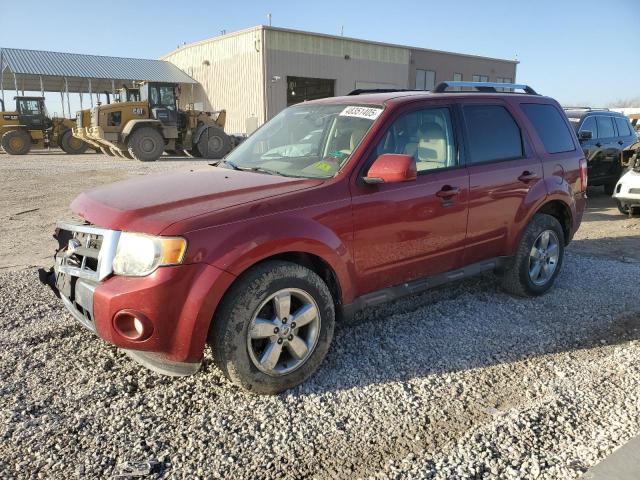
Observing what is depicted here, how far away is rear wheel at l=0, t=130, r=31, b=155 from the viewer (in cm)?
2242

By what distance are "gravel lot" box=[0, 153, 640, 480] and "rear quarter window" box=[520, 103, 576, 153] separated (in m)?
1.51

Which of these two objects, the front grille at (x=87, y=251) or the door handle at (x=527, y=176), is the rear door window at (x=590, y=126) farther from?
the front grille at (x=87, y=251)

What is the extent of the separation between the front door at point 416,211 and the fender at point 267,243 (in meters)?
0.18

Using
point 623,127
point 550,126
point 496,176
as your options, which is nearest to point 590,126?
point 623,127

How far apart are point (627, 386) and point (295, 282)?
2179mm

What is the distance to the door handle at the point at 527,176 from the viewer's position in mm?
4352

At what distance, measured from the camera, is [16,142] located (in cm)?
2267

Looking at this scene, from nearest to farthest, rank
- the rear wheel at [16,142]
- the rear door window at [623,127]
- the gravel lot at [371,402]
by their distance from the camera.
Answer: the gravel lot at [371,402] → the rear door window at [623,127] → the rear wheel at [16,142]

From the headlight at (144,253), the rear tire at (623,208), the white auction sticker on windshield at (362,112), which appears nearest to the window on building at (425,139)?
the white auction sticker on windshield at (362,112)

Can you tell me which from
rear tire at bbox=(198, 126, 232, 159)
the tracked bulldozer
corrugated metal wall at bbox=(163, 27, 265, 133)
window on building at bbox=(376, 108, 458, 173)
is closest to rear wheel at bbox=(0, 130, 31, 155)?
the tracked bulldozer

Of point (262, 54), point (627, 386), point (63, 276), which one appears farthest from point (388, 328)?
point (262, 54)

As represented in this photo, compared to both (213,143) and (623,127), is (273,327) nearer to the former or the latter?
(623,127)

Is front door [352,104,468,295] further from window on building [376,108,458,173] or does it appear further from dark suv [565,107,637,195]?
dark suv [565,107,637,195]

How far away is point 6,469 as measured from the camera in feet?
7.75
